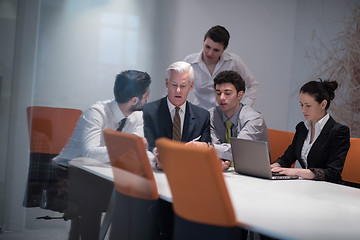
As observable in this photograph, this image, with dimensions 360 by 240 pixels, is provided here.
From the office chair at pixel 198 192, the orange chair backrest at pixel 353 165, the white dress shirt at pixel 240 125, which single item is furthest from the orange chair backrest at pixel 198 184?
the orange chair backrest at pixel 353 165

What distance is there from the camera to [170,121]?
3.10m

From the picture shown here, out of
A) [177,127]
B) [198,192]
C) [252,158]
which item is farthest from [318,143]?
[198,192]

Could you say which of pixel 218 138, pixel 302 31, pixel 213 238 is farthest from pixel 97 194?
pixel 302 31

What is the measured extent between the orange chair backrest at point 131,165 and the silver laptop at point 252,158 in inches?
31.3

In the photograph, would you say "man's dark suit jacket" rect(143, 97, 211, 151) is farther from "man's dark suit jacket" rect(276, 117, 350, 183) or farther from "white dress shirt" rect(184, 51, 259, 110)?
"man's dark suit jacket" rect(276, 117, 350, 183)

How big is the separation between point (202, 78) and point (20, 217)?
183cm

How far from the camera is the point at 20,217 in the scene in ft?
10.8

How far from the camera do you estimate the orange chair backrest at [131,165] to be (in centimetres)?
204

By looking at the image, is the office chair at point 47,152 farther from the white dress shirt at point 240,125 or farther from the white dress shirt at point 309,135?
the white dress shirt at point 309,135

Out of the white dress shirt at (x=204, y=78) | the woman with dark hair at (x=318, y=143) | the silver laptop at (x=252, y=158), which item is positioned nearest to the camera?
the silver laptop at (x=252, y=158)

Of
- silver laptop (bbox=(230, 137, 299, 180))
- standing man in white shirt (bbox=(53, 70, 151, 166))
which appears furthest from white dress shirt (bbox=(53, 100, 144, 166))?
silver laptop (bbox=(230, 137, 299, 180))

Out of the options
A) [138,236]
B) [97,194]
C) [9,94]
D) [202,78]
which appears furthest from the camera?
[202,78]

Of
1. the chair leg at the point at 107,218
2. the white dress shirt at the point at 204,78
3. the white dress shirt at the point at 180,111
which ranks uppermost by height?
the white dress shirt at the point at 204,78

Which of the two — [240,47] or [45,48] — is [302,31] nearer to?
[240,47]
